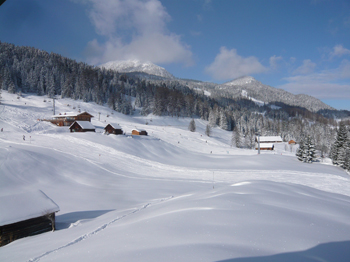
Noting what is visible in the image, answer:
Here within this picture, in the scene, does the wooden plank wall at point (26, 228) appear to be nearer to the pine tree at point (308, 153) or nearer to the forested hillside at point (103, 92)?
the pine tree at point (308, 153)

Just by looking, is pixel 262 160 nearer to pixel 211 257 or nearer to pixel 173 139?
pixel 173 139

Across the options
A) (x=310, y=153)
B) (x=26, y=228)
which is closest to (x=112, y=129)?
(x=26, y=228)

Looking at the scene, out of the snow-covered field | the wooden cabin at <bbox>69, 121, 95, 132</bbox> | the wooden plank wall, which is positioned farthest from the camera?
the wooden cabin at <bbox>69, 121, 95, 132</bbox>

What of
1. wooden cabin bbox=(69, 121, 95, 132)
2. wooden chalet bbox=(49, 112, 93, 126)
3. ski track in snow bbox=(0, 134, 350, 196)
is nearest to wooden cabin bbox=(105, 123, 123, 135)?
wooden cabin bbox=(69, 121, 95, 132)

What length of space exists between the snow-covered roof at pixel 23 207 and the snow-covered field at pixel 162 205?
1.37 meters

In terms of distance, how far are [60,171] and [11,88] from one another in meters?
81.5

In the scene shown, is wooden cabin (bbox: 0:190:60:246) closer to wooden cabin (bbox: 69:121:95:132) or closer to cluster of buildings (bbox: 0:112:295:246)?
cluster of buildings (bbox: 0:112:295:246)

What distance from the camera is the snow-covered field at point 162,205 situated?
15.9 feet

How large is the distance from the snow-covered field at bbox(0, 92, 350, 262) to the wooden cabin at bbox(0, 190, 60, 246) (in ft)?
2.74

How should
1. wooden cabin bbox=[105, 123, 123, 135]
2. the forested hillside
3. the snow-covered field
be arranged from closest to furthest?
1. the snow-covered field
2. wooden cabin bbox=[105, 123, 123, 135]
3. the forested hillside

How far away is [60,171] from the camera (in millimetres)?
23625

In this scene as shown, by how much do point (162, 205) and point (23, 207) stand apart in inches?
337

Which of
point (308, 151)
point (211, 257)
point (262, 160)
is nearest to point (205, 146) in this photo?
point (262, 160)

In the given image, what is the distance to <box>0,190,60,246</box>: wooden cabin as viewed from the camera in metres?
10.6
